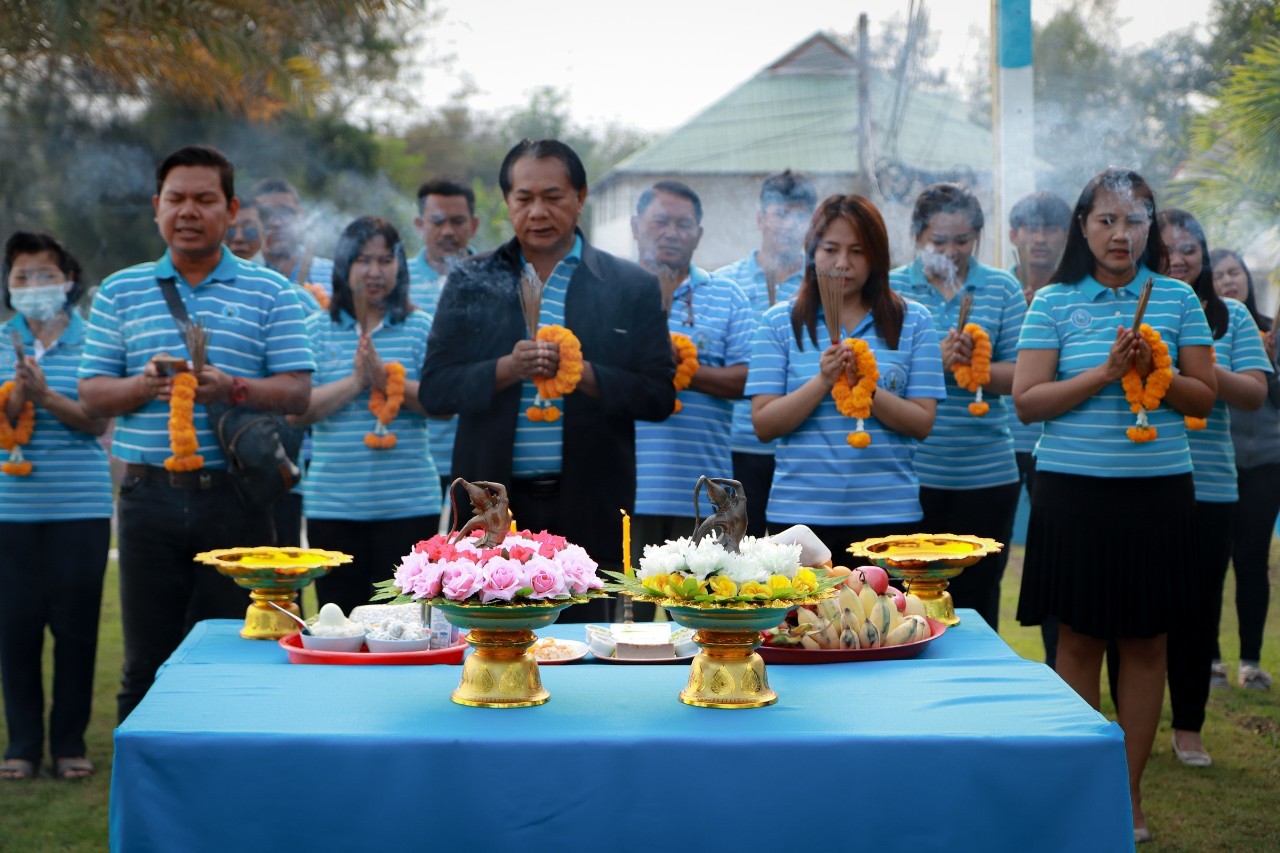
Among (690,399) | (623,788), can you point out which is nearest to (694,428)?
(690,399)

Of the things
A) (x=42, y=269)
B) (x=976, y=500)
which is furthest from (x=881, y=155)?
(x=42, y=269)

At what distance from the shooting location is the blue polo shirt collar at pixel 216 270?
159 inches

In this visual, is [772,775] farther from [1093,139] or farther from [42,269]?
[1093,139]

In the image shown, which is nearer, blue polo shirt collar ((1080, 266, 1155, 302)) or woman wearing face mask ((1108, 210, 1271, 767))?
blue polo shirt collar ((1080, 266, 1155, 302))

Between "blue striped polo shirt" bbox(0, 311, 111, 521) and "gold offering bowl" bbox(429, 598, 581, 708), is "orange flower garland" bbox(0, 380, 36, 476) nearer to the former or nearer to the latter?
"blue striped polo shirt" bbox(0, 311, 111, 521)

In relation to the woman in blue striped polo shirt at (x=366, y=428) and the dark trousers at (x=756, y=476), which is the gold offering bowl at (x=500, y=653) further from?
the dark trousers at (x=756, y=476)

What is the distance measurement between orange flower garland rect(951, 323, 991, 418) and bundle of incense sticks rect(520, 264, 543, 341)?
4.97 ft

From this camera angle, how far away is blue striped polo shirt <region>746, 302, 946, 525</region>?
381 centimetres

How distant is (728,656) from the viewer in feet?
7.77

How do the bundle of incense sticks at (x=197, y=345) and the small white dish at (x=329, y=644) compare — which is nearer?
the small white dish at (x=329, y=644)

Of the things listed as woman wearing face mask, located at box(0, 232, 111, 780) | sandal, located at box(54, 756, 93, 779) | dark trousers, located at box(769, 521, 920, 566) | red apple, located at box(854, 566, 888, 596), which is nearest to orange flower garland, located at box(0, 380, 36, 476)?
woman wearing face mask, located at box(0, 232, 111, 780)

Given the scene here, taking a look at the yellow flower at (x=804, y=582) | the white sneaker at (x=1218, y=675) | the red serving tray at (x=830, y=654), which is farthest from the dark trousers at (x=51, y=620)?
the white sneaker at (x=1218, y=675)

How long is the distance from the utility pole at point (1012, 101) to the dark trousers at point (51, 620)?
4698 millimetres

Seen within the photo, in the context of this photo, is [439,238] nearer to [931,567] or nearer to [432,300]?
[432,300]
